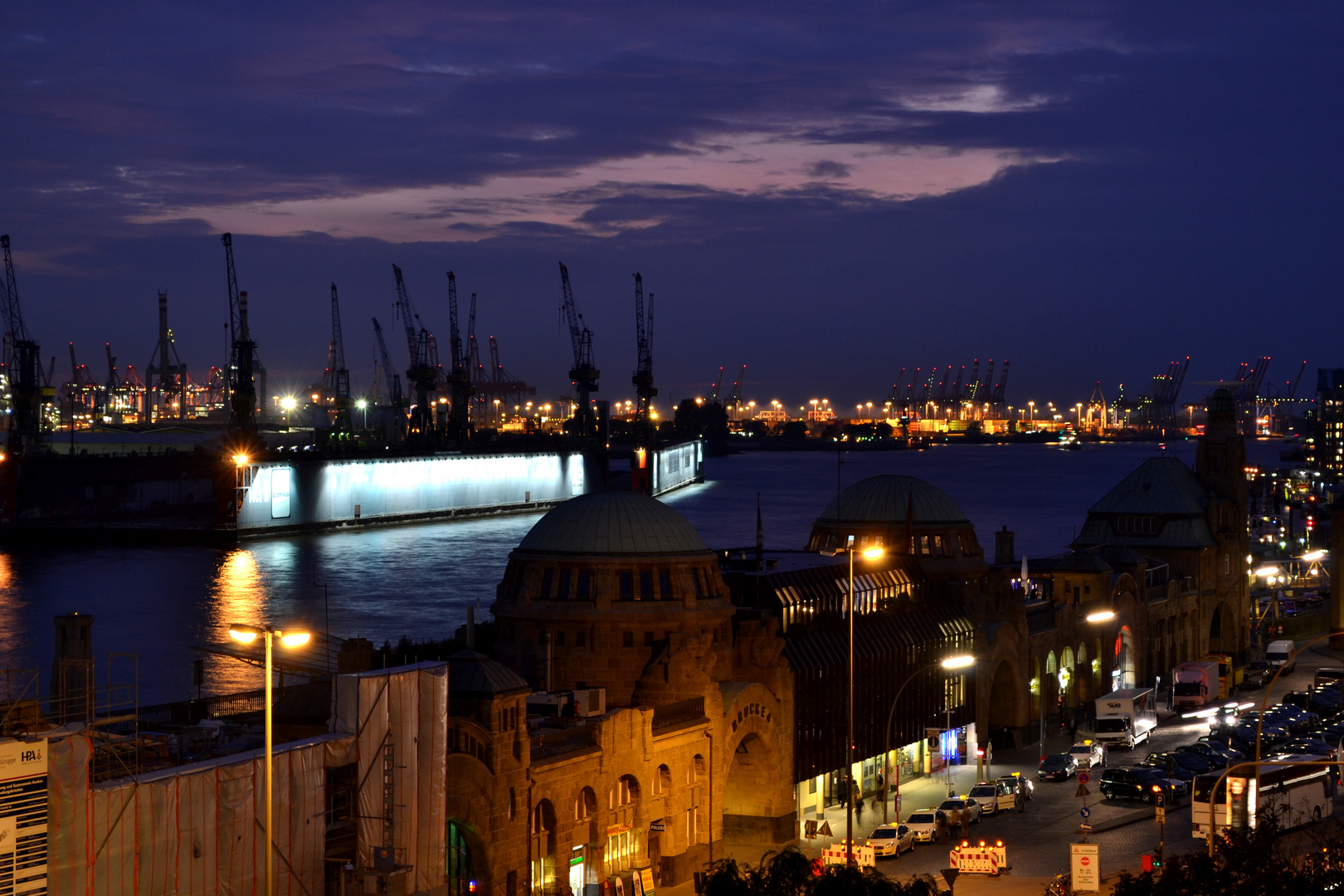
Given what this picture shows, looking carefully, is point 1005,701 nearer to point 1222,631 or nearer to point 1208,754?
point 1208,754

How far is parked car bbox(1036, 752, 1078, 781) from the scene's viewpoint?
67062 mm

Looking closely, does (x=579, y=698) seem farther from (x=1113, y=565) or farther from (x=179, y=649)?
(x=179, y=649)

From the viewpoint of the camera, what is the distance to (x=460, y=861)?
4291cm

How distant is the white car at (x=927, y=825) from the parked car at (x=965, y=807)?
1.49 feet

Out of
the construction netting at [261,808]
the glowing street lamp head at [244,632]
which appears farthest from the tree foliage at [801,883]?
the glowing street lamp head at [244,632]

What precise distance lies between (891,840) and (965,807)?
5226 millimetres

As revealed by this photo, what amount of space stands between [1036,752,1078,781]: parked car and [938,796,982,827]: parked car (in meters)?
8.29

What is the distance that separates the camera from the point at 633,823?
49.1m

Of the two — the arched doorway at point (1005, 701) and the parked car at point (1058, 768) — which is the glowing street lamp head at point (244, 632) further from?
the arched doorway at point (1005, 701)

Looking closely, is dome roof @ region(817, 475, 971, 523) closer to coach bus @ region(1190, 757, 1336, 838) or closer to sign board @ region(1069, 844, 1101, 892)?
coach bus @ region(1190, 757, 1336, 838)

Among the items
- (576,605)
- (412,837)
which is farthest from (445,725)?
(576,605)

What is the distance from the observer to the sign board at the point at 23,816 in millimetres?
29750

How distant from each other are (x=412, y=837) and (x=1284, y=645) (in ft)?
248

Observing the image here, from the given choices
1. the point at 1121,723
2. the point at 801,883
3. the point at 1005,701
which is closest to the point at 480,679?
the point at 801,883
